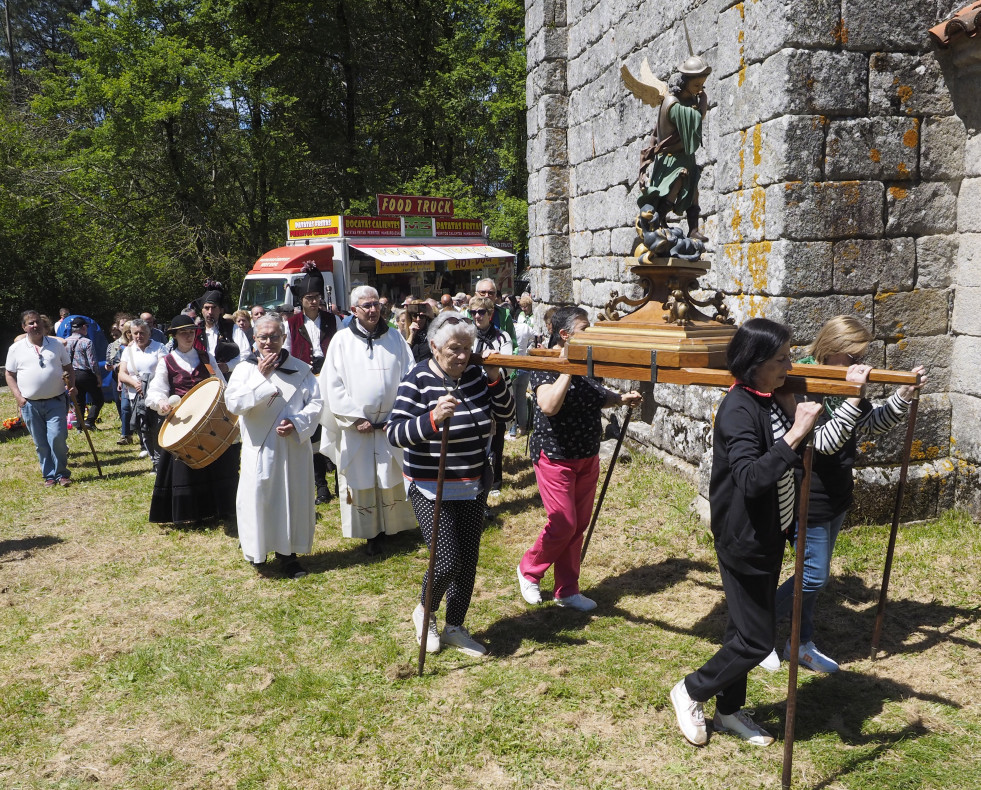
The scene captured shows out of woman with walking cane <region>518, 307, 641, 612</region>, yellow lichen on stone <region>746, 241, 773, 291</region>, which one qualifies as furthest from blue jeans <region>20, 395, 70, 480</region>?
yellow lichen on stone <region>746, 241, 773, 291</region>

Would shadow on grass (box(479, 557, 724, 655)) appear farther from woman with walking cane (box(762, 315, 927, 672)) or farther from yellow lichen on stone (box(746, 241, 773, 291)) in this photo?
yellow lichen on stone (box(746, 241, 773, 291))

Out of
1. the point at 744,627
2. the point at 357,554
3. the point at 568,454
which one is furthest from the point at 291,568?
the point at 744,627

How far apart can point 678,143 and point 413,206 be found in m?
15.2

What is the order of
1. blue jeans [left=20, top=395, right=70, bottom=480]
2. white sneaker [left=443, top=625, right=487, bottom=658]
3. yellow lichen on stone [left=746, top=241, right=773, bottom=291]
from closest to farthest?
white sneaker [left=443, top=625, right=487, bottom=658]
yellow lichen on stone [left=746, top=241, right=773, bottom=291]
blue jeans [left=20, top=395, right=70, bottom=480]

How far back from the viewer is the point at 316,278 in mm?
8523

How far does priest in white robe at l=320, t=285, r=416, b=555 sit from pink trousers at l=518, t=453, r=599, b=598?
1.41 metres

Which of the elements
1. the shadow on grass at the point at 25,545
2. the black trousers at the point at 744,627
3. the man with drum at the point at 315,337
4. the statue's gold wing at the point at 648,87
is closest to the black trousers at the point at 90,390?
the shadow on grass at the point at 25,545

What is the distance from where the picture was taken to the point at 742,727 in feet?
11.1

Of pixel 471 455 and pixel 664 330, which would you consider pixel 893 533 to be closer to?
pixel 664 330

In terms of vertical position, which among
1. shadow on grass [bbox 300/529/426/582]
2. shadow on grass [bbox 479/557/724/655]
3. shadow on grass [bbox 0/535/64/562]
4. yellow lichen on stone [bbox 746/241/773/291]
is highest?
yellow lichen on stone [bbox 746/241/773/291]

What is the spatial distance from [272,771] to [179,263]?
19.4 m

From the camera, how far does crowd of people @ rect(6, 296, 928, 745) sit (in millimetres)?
3104

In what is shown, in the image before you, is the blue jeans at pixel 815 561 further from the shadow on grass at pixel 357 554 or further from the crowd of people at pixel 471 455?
the shadow on grass at pixel 357 554

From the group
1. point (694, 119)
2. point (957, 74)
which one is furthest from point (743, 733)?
point (957, 74)
